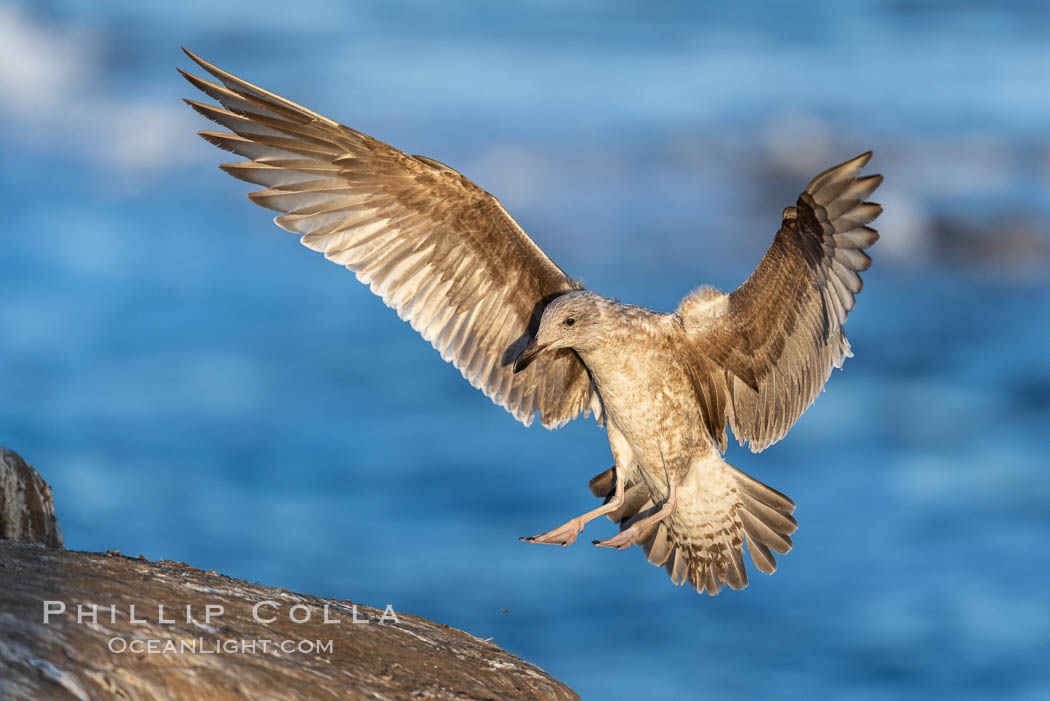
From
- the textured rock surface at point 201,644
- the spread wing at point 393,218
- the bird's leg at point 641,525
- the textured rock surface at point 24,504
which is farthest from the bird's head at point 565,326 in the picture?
the textured rock surface at point 24,504

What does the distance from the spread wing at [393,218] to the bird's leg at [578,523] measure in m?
1.05

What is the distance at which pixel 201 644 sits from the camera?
422 centimetres

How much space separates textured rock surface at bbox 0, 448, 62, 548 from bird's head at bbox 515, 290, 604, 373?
8.36 feet

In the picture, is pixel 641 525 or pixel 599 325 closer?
pixel 599 325

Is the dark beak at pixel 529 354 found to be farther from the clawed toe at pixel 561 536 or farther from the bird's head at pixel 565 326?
the clawed toe at pixel 561 536

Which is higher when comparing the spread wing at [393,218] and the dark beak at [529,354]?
the spread wing at [393,218]

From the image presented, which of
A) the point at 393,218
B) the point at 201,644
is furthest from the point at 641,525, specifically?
the point at 201,644

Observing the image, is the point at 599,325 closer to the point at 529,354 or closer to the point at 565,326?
the point at 565,326

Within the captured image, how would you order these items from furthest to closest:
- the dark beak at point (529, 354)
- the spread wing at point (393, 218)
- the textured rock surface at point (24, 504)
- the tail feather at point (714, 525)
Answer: the tail feather at point (714, 525)
the spread wing at point (393, 218)
the dark beak at point (529, 354)
the textured rock surface at point (24, 504)

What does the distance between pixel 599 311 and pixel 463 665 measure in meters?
2.07

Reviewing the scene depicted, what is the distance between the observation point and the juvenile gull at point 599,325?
20.7 ft

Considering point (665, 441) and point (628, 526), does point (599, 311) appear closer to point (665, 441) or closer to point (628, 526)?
point (665, 441)

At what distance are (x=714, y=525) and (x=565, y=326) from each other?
1.62 m

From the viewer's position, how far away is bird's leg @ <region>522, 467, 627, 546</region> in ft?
20.8
